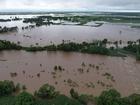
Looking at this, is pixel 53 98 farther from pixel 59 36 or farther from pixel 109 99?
pixel 59 36

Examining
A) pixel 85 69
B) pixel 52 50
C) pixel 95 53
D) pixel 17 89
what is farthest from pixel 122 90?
pixel 52 50

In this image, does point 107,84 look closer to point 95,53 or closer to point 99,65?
point 99,65

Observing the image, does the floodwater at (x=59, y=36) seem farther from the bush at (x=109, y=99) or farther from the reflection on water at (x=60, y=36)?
the bush at (x=109, y=99)

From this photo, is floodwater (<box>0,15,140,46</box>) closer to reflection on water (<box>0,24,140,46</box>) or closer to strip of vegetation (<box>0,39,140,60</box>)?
reflection on water (<box>0,24,140,46</box>)

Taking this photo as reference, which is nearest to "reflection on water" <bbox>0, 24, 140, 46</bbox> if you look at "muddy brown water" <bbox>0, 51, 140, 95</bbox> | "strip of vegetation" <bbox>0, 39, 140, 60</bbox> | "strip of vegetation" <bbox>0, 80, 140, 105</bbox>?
"strip of vegetation" <bbox>0, 39, 140, 60</bbox>

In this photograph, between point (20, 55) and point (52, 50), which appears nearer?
point (20, 55)

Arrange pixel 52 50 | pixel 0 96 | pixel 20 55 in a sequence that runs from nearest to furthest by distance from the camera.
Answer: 1. pixel 0 96
2. pixel 20 55
3. pixel 52 50
